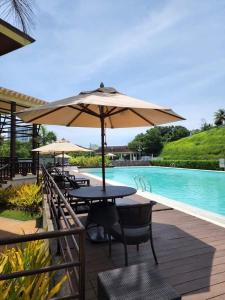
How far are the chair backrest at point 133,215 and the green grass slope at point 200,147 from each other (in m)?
39.1

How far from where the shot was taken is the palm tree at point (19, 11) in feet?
10.5

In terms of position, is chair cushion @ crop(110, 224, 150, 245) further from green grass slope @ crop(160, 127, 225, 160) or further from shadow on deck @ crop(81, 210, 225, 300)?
green grass slope @ crop(160, 127, 225, 160)

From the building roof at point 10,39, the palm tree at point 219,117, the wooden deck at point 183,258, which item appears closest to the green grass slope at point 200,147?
the palm tree at point 219,117

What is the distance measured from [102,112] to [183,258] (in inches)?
114

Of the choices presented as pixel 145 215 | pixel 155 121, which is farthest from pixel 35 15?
pixel 155 121

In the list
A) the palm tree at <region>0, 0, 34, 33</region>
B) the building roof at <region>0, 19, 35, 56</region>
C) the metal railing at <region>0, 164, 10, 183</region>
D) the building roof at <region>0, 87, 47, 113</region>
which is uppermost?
the building roof at <region>0, 87, 47, 113</region>

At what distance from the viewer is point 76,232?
2145mm

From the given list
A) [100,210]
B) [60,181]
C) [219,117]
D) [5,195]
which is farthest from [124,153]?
[100,210]

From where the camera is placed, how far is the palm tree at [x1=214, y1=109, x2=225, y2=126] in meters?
55.7

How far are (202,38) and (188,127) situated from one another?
69698 millimetres

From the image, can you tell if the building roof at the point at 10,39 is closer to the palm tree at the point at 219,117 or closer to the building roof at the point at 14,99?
the building roof at the point at 14,99

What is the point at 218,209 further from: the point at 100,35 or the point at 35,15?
the point at 35,15

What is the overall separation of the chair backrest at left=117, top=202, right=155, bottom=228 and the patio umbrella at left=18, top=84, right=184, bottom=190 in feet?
4.67

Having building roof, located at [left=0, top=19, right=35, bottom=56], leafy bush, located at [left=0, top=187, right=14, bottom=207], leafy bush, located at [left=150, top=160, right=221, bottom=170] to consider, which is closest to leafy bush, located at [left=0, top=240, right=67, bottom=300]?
building roof, located at [left=0, top=19, right=35, bottom=56]
